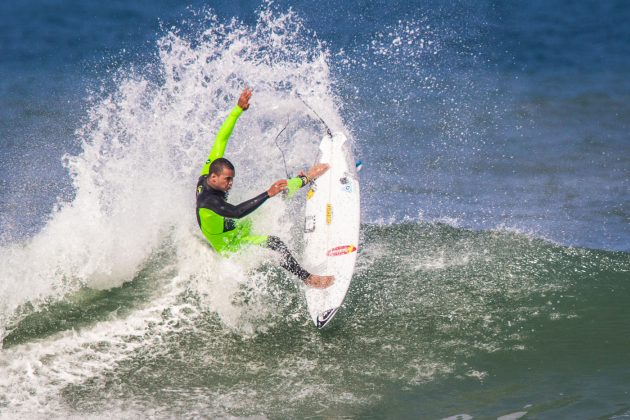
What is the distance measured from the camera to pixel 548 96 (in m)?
19.0

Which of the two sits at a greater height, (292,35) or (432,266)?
(292,35)

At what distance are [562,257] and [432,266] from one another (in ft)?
5.86

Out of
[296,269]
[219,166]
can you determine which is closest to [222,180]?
[219,166]

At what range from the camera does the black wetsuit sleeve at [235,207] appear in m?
7.78

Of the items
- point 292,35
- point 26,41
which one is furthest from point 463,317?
point 26,41

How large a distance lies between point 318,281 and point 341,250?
52cm

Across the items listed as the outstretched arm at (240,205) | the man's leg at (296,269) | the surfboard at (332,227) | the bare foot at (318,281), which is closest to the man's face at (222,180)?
the outstretched arm at (240,205)

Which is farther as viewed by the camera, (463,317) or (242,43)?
(242,43)

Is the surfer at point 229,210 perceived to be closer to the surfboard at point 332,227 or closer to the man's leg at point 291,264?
the man's leg at point 291,264

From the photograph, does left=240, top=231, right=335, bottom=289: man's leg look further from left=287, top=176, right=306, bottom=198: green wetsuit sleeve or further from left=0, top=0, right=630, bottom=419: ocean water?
left=287, top=176, right=306, bottom=198: green wetsuit sleeve

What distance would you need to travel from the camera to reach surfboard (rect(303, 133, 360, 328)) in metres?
8.12

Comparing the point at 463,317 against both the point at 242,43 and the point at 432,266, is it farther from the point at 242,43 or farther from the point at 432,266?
the point at 242,43

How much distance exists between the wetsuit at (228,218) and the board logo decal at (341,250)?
0.49 m

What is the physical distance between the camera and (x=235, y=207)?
7836 millimetres
